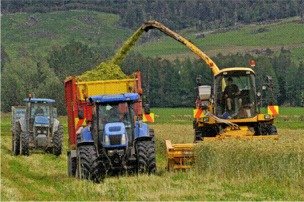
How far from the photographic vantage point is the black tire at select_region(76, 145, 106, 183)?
21359mm

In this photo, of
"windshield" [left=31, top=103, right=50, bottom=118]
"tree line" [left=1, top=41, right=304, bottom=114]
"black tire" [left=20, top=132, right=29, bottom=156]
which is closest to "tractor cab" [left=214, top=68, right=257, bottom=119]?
"black tire" [left=20, top=132, right=29, bottom=156]

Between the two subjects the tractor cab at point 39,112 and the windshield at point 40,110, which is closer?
the tractor cab at point 39,112

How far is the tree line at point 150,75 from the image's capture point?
111m

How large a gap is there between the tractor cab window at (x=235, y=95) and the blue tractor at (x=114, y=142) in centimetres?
439

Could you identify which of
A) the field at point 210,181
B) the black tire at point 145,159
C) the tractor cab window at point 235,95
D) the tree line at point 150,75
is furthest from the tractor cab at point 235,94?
the tree line at point 150,75

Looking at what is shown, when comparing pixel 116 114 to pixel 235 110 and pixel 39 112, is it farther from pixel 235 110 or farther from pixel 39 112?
pixel 39 112

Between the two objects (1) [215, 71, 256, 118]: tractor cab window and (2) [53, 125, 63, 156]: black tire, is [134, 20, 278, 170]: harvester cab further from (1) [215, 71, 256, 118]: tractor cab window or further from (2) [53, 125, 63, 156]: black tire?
(2) [53, 125, 63, 156]: black tire

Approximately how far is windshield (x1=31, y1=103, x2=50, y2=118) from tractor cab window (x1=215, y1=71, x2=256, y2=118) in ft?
30.2

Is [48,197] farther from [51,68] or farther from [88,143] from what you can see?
[51,68]

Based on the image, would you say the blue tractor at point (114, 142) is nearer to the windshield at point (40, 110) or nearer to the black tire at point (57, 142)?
the black tire at point (57, 142)

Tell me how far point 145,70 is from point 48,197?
11410 centimetres

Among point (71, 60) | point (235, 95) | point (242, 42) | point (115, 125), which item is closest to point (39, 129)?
point (235, 95)

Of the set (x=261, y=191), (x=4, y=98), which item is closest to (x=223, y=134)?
(x=261, y=191)

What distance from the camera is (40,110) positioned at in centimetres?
3406
